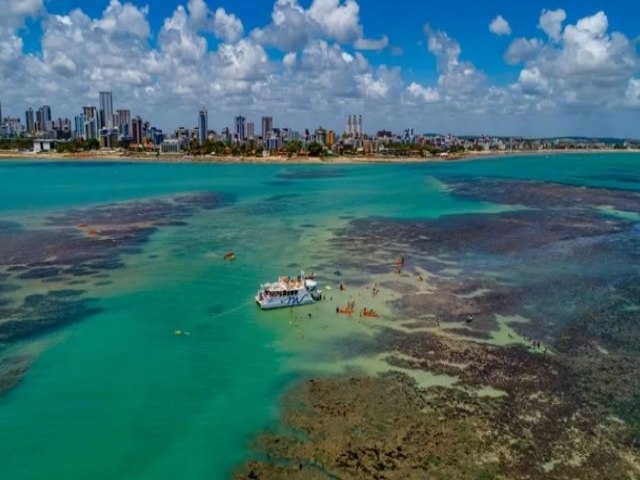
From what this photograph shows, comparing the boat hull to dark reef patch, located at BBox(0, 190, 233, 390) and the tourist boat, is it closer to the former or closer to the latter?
the tourist boat

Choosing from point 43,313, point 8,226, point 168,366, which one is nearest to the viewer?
point 168,366

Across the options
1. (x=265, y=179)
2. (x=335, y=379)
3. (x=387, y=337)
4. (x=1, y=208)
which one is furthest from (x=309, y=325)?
(x=265, y=179)

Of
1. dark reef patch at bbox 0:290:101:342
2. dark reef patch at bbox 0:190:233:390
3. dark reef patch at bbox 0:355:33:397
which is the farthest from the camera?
dark reef patch at bbox 0:190:233:390

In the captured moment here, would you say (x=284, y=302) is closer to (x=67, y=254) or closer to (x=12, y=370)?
(x=12, y=370)

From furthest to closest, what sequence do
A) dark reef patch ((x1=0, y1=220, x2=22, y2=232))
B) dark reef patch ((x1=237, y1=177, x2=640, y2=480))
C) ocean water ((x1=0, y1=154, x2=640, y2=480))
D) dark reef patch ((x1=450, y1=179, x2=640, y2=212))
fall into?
dark reef patch ((x1=450, y1=179, x2=640, y2=212)) → dark reef patch ((x1=0, y1=220, x2=22, y2=232)) → ocean water ((x1=0, y1=154, x2=640, y2=480)) → dark reef patch ((x1=237, y1=177, x2=640, y2=480))

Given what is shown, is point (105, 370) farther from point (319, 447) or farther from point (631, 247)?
point (631, 247)

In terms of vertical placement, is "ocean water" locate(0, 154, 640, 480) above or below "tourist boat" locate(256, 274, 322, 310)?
below

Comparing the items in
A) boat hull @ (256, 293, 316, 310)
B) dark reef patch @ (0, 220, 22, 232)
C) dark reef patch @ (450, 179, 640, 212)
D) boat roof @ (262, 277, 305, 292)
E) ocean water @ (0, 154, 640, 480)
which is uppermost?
dark reef patch @ (450, 179, 640, 212)

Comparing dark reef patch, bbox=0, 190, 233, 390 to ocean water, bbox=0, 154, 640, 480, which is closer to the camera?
ocean water, bbox=0, 154, 640, 480

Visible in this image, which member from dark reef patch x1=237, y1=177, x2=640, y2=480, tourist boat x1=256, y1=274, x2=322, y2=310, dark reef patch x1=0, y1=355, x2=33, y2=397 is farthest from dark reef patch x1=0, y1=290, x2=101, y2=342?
dark reef patch x1=237, y1=177, x2=640, y2=480

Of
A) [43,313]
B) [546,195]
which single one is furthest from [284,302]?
[546,195]
